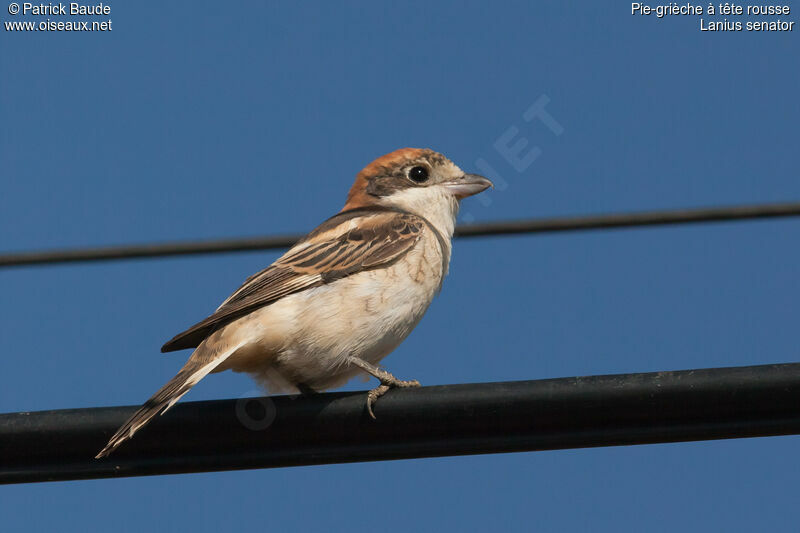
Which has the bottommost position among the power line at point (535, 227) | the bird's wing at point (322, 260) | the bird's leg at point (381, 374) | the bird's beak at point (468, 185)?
the bird's leg at point (381, 374)

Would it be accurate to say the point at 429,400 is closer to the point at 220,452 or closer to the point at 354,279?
the point at 220,452

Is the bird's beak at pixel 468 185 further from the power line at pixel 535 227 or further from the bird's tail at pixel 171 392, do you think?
the bird's tail at pixel 171 392

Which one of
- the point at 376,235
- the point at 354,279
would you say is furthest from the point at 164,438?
the point at 376,235

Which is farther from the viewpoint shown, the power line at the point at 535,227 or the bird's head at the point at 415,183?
the bird's head at the point at 415,183

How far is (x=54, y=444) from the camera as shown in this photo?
307 centimetres

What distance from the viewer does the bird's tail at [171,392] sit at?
10.2 feet

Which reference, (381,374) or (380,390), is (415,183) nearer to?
(381,374)

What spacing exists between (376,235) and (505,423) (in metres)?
2.03

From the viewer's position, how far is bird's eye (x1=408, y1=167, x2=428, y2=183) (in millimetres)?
5879

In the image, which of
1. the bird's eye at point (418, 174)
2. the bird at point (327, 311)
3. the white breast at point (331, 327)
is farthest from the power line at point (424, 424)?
the bird's eye at point (418, 174)

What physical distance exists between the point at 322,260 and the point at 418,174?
1326 mm

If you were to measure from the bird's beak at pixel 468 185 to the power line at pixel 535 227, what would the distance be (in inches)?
37.2

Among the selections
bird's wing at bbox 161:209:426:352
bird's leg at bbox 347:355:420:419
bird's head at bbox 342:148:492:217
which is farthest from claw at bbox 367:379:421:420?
bird's head at bbox 342:148:492:217

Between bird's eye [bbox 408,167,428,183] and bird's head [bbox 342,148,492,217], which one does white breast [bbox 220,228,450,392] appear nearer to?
bird's head [bbox 342,148,492,217]
